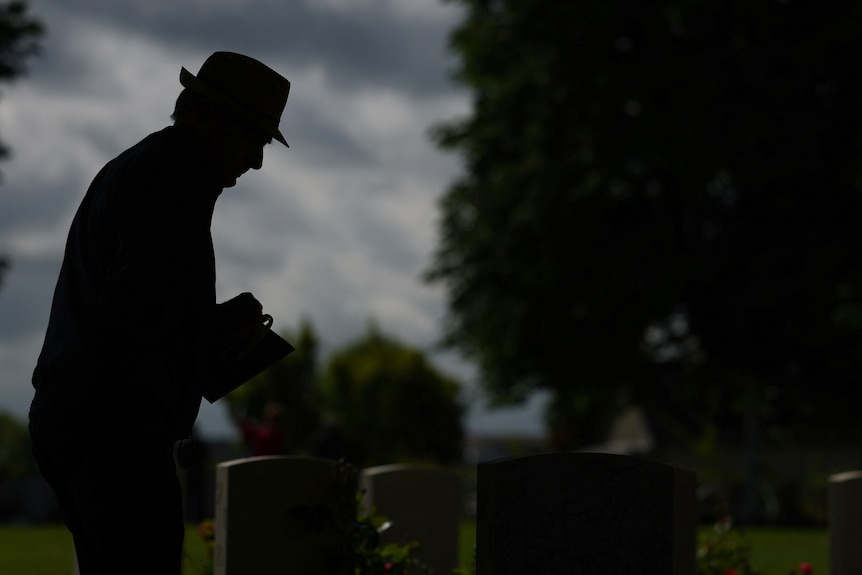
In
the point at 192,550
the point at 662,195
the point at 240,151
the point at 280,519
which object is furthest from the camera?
the point at 662,195

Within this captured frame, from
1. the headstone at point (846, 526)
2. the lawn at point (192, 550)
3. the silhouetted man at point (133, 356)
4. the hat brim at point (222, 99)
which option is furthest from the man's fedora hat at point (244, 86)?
the lawn at point (192, 550)

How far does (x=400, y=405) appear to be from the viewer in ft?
166

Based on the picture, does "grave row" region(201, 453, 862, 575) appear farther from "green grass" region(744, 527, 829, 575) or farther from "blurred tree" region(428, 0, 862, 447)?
"blurred tree" region(428, 0, 862, 447)

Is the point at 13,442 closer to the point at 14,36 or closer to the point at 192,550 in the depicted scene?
the point at 14,36

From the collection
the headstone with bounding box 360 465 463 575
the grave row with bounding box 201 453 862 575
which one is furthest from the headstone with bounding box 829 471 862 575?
the headstone with bounding box 360 465 463 575

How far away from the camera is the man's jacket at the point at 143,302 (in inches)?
140

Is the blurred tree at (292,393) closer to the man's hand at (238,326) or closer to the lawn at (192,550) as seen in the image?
the lawn at (192,550)

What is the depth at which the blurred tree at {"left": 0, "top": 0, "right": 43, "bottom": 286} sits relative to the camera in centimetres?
2731

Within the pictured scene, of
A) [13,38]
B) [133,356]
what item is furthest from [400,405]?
[133,356]

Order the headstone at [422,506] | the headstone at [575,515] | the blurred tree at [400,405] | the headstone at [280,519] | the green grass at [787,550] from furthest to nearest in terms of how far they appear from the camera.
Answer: the blurred tree at [400,405], the green grass at [787,550], the headstone at [422,506], the headstone at [280,519], the headstone at [575,515]

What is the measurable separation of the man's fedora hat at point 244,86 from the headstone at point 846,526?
5.49 meters

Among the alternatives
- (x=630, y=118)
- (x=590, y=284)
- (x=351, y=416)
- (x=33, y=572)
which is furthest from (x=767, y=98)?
(x=351, y=416)

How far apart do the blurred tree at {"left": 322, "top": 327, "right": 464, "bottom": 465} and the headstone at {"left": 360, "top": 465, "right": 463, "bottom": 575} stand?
3979 cm

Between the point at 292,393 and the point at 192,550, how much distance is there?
3775cm
